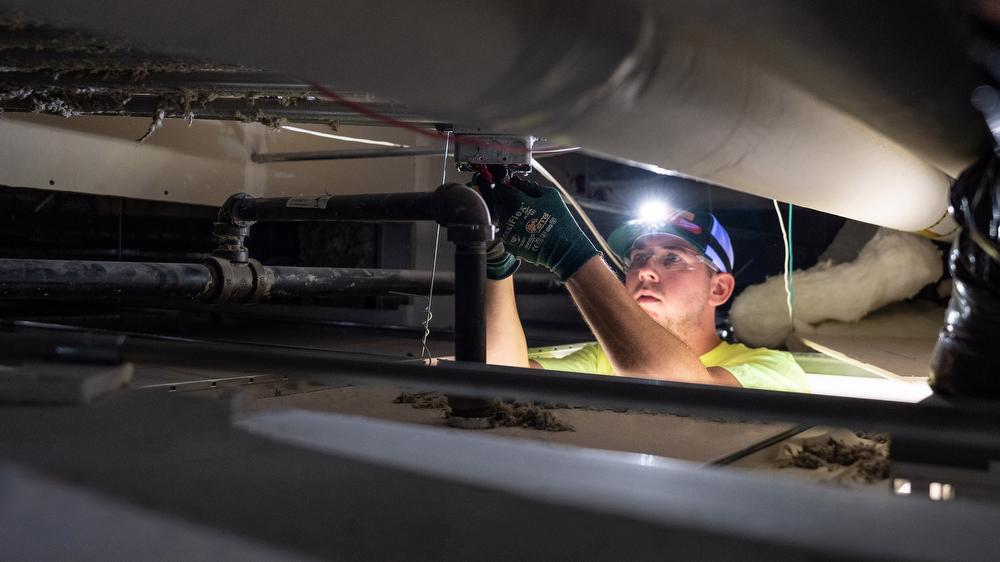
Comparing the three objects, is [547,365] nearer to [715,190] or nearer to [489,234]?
[489,234]

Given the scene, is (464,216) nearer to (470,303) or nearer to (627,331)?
(470,303)

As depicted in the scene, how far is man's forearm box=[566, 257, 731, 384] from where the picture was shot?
4.96 feet

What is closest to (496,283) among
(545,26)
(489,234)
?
(489,234)

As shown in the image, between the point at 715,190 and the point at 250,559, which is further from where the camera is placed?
the point at 715,190

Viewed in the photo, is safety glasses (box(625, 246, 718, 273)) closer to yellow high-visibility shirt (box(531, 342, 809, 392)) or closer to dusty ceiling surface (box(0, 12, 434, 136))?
yellow high-visibility shirt (box(531, 342, 809, 392))

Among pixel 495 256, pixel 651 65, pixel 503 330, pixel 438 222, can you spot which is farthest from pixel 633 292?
pixel 651 65

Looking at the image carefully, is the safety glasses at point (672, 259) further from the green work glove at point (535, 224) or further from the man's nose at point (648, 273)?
the green work glove at point (535, 224)

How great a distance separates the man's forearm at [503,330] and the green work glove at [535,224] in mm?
347

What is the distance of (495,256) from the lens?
159cm

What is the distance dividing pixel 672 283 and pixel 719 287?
183 millimetres

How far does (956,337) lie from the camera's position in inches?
34.8

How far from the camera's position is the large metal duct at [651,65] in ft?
1.19

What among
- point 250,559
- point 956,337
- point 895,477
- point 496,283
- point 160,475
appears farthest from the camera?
point 496,283

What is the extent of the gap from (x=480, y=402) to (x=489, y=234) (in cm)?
23
